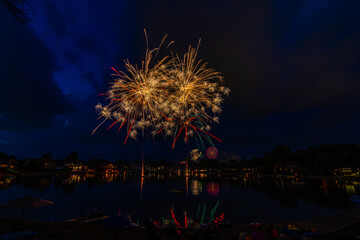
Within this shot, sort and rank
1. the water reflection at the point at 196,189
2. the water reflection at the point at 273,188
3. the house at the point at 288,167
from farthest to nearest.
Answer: the house at the point at 288,167 < the water reflection at the point at 196,189 < the water reflection at the point at 273,188

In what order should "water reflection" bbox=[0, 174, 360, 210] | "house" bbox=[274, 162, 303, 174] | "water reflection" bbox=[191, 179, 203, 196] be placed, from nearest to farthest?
"water reflection" bbox=[0, 174, 360, 210], "water reflection" bbox=[191, 179, 203, 196], "house" bbox=[274, 162, 303, 174]

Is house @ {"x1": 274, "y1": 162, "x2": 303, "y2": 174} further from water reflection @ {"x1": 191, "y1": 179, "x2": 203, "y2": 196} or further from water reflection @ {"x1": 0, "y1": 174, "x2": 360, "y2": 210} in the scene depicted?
water reflection @ {"x1": 191, "y1": 179, "x2": 203, "y2": 196}

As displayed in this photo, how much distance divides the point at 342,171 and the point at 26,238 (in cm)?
16237

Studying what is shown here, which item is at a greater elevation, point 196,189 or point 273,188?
point 273,188

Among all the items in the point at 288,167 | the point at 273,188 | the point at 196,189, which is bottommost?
the point at 196,189

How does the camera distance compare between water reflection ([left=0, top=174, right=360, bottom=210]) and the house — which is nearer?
water reflection ([left=0, top=174, right=360, bottom=210])

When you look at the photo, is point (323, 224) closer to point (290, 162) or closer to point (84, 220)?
point (84, 220)

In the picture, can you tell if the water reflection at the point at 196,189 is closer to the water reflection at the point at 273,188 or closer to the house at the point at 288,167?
the water reflection at the point at 273,188

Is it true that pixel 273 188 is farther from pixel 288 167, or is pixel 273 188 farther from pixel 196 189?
pixel 288 167

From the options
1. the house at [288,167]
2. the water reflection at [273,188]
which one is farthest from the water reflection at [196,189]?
the house at [288,167]

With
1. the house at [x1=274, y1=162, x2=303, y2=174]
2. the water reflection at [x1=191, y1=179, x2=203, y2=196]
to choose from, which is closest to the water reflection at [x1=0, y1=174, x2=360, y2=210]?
the water reflection at [x1=191, y1=179, x2=203, y2=196]

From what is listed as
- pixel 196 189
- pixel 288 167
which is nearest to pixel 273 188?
pixel 196 189

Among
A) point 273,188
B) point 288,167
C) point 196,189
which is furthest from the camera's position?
point 288,167

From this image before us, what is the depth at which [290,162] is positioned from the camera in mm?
174250
